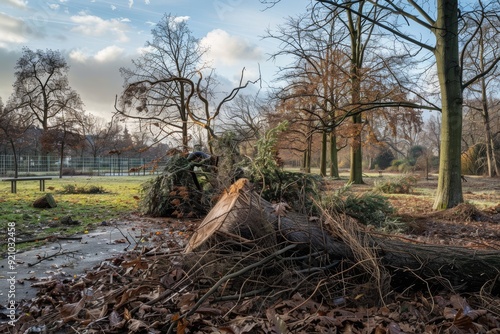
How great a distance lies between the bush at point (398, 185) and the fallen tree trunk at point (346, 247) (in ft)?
39.3

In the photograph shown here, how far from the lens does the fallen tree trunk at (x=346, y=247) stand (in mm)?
3201

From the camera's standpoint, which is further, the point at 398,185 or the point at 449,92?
the point at 398,185

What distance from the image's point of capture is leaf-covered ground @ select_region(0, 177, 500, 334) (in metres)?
2.48

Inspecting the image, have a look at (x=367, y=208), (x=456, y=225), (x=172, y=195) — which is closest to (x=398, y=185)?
(x=456, y=225)

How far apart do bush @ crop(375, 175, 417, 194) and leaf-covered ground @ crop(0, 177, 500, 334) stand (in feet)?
41.0

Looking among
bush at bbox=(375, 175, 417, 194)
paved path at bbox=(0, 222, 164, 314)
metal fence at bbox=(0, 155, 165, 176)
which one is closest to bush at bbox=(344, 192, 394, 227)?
paved path at bbox=(0, 222, 164, 314)

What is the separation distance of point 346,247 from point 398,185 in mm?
12774

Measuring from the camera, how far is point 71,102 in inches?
1217

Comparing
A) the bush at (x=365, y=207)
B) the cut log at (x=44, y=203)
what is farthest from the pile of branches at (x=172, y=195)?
the bush at (x=365, y=207)

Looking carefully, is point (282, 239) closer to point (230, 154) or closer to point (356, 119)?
point (230, 154)

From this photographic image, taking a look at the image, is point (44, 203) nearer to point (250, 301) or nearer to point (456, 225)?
point (250, 301)

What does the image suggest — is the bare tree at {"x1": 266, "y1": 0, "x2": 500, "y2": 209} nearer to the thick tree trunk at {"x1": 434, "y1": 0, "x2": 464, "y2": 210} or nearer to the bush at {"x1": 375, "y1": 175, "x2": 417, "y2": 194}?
the thick tree trunk at {"x1": 434, "y1": 0, "x2": 464, "y2": 210}

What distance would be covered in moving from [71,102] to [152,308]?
107 ft

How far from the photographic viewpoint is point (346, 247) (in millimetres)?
3330
